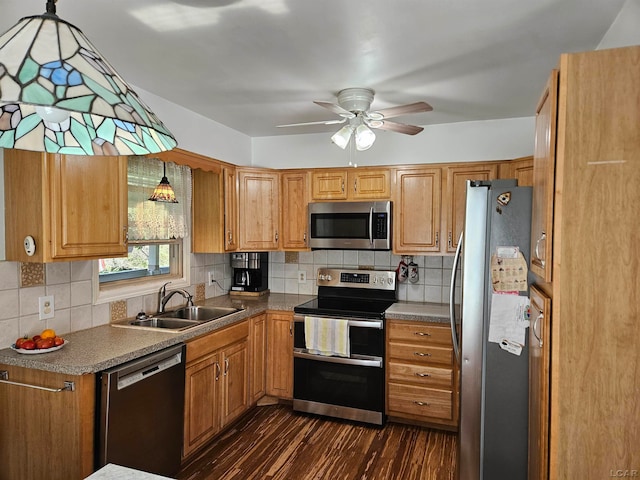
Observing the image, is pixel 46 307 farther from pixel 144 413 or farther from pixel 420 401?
pixel 420 401

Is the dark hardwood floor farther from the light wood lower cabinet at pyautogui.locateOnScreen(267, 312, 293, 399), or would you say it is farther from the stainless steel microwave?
the stainless steel microwave

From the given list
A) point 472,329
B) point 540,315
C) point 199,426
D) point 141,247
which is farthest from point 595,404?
point 141,247

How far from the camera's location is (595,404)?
4.12ft

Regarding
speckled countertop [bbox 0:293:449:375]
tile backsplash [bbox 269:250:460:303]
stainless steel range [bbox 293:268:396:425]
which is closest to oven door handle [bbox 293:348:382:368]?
stainless steel range [bbox 293:268:396:425]

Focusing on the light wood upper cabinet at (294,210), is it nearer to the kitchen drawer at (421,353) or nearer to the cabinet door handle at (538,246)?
the kitchen drawer at (421,353)

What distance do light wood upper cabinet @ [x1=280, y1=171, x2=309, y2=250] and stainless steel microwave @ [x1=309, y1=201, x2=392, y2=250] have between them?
85 millimetres

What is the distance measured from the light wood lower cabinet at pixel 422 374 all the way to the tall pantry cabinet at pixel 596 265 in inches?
71.8

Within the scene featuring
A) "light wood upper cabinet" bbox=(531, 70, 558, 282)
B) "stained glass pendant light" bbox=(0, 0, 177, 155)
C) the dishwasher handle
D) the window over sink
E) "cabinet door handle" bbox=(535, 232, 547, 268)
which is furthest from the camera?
the window over sink

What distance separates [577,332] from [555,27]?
142 cm

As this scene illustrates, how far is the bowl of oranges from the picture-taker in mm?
2043

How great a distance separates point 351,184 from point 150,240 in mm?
1682

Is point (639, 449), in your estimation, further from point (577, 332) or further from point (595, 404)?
point (577, 332)

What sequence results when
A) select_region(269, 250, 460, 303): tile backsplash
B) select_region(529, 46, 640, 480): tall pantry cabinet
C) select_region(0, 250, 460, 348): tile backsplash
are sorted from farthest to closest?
select_region(269, 250, 460, 303): tile backsplash, select_region(0, 250, 460, 348): tile backsplash, select_region(529, 46, 640, 480): tall pantry cabinet

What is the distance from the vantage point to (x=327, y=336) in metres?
3.29
